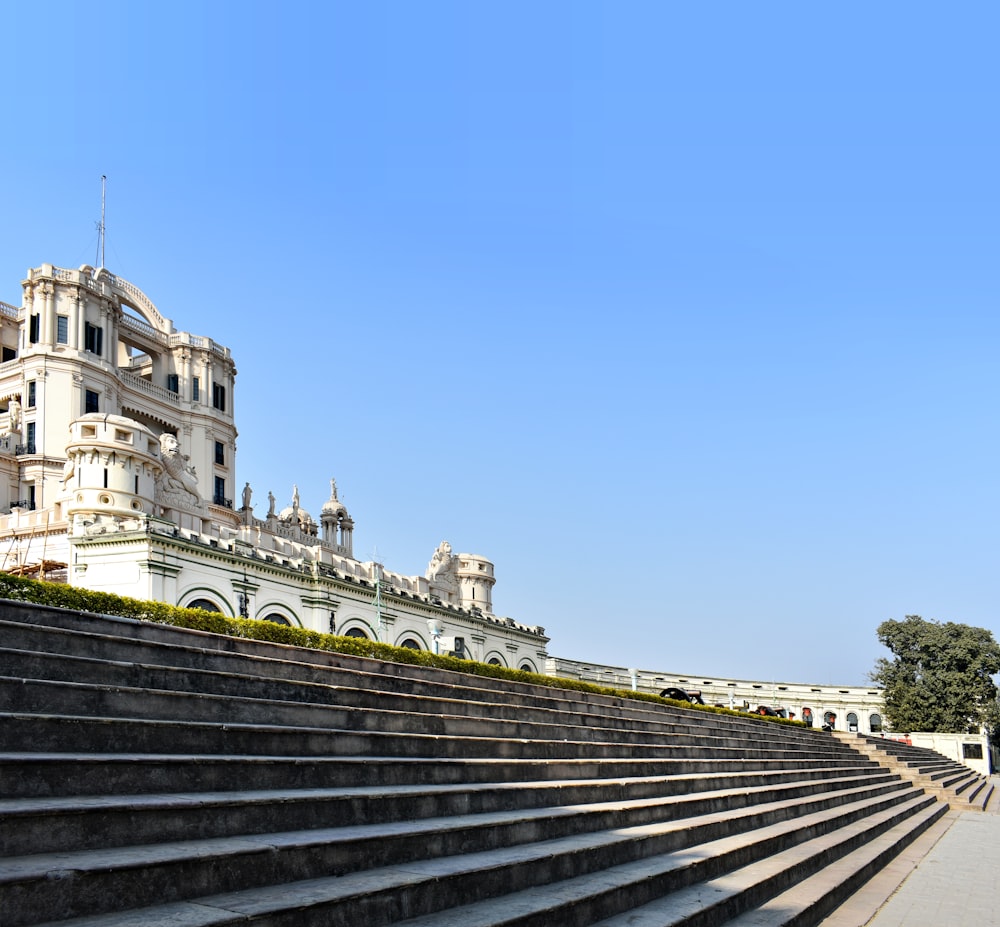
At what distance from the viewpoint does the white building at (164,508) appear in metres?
38.7

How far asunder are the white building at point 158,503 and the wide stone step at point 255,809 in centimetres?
2886

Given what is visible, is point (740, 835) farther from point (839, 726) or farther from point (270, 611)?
point (839, 726)

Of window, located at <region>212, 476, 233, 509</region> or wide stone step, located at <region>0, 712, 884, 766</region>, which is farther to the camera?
window, located at <region>212, 476, 233, 509</region>

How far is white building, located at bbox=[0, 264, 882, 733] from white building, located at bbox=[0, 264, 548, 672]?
0.33ft

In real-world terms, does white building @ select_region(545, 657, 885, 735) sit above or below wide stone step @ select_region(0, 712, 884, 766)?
below

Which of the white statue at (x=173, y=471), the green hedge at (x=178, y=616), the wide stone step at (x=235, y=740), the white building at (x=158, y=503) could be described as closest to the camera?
the wide stone step at (x=235, y=740)

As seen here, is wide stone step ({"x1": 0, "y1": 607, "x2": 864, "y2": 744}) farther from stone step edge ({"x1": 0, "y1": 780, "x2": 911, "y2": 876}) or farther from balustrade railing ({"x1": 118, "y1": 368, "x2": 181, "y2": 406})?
balustrade railing ({"x1": 118, "y1": 368, "x2": 181, "y2": 406})

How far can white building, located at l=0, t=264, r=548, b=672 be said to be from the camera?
3856 cm

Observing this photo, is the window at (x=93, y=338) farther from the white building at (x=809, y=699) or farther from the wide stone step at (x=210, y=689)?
the white building at (x=809, y=699)

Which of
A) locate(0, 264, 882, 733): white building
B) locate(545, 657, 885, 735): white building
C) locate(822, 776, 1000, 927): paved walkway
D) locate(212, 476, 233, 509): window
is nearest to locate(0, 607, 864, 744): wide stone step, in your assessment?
locate(822, 776, 1000, 927): paved walkway

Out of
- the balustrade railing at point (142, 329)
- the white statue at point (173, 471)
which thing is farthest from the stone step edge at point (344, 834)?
the balustrade railing at point (142, 329)

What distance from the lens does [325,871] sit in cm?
642

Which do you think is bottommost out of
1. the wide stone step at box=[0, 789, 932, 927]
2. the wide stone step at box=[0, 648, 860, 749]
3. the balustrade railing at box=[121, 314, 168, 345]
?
the wide stone step at box=[0, 789, 932, 927]

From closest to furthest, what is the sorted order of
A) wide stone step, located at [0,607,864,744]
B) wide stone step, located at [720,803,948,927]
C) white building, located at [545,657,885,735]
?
wide stone step, located at [0,607,864,744] → wide stone step, located at [720,803,948,927] → white building, located at [545,657,885,735]
